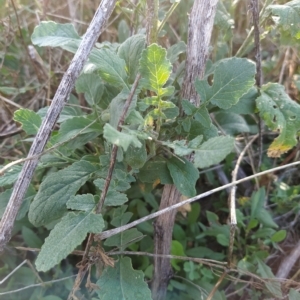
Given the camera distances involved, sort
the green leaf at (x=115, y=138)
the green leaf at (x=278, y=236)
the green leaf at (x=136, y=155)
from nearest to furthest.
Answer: the green leaf at (x=115, y=138) < the green leaf at (x=136, y=155) < the green leaf at (x=278, y=236)

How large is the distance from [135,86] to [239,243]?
2.15 feet

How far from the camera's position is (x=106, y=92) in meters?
1.08

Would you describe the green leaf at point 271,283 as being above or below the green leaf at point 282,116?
below

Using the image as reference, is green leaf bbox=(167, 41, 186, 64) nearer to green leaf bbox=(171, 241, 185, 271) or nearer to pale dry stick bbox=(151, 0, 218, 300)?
pale dry stick bbox=(151, 0, 218, 300)


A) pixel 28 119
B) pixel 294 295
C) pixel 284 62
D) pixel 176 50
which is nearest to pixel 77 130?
pixel 28 119

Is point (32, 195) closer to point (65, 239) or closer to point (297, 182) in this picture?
point (65, 239)

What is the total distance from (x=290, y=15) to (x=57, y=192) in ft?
2.39

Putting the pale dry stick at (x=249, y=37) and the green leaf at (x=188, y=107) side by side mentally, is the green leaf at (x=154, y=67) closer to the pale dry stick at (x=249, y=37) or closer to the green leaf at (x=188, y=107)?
the green leaf at (x=188, y=107)

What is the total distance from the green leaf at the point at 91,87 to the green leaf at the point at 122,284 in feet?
1.45

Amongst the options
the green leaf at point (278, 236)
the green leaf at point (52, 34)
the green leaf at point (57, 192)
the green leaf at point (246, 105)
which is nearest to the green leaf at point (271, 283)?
the green leaf at point (278, 236)

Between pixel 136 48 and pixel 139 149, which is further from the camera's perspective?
pixel 136 48

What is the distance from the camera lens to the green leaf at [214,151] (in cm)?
71

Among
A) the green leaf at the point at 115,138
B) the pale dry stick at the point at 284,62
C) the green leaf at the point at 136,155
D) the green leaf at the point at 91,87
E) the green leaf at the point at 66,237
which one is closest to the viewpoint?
the green leaf at the point at 115,138

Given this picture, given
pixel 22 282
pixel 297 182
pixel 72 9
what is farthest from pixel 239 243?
pixel 72 9
